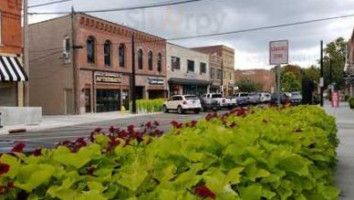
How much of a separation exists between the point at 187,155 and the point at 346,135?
16518 mm

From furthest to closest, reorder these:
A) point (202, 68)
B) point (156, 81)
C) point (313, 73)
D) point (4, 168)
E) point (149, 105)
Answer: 1. point (313, 73)
2. point (202, 68)
3. point (156, 81)
4. point (149, 105)
5. point (4, 168)

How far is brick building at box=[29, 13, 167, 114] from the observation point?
39.6 metres

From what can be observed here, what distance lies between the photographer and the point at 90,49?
41.6 meters

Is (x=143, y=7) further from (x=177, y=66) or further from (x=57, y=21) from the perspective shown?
(x=177, y=66)

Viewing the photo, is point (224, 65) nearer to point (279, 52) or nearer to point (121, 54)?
Answer: point (121, 54)

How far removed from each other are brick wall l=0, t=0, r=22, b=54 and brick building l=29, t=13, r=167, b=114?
735 centimetres

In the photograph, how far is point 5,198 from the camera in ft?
8.16

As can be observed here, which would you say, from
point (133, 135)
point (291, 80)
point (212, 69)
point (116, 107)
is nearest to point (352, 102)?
point (116, 107)

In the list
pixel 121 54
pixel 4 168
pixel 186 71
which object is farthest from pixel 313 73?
pixel 4 168

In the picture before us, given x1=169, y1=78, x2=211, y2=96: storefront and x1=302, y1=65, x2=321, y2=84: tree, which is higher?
x1=302, y1=65, x2=321, y2=84: tree

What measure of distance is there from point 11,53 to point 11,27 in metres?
1.70

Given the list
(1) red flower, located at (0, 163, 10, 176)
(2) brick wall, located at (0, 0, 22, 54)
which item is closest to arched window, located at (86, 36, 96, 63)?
(2) brick wall, located at (0, 0, 22, 54)

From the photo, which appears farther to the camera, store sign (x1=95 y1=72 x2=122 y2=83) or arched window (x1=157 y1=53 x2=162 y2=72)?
arched window (x1=157 y1=53 x2=162 y2=72)

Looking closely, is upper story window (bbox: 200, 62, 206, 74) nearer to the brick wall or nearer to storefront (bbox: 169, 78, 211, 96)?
storefront (bbox: 169, 78, 211, 96)
